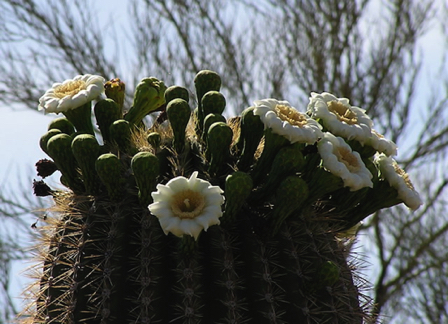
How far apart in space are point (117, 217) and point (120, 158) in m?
0.30

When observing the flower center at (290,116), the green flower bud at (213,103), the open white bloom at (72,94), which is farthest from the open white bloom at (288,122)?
the open white bloom at (72,94)

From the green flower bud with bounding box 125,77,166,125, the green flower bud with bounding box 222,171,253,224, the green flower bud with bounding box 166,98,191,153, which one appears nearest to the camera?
the green flower bud with bounding box 222,171,253,224

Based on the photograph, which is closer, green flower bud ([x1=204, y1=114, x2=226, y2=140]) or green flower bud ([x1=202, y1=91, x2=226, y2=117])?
green flower bud ([x1=204, y1=114, x2=226, y2=140])

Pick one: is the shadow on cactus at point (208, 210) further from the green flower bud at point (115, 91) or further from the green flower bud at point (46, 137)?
the green flower bud at point (115, 91)

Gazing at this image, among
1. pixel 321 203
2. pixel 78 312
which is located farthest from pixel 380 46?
pixel 78 312

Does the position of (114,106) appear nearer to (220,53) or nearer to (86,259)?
(86,259)

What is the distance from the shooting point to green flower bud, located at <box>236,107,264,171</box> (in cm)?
245

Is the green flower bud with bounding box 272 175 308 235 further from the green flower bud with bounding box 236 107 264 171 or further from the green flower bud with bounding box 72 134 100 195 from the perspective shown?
the green flower bud with bounding box 72 134 100 195

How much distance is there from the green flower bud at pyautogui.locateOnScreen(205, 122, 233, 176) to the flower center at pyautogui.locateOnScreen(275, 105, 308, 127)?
0.19m

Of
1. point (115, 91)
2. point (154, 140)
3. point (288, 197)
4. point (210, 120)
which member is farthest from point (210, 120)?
point (115, 91)

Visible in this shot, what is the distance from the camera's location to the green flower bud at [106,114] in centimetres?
267

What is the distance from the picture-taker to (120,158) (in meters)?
2.54

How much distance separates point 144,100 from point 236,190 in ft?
2.60

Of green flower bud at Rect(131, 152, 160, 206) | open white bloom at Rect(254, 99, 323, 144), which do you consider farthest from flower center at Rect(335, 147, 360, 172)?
green flower bud at Rect(131, 152, 160, 206)
